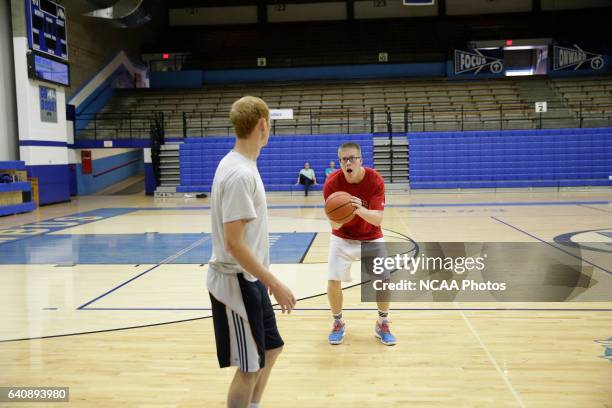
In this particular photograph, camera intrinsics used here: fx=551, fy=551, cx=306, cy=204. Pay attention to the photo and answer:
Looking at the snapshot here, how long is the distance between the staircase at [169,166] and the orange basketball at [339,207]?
15.1 meters

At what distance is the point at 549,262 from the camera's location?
6.26m

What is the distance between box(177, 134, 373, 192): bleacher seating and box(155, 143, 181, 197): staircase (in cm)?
43

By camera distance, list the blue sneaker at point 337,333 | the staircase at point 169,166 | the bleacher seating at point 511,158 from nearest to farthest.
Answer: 1. the blue sneaker at point 337,333
2. the bleacher seating at point 511,158
3. the staircase at point 169,166

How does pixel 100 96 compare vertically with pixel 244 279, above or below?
above

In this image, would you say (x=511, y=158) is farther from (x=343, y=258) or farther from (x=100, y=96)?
(x=100, y=96)

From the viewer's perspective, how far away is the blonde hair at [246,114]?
2.19 meters

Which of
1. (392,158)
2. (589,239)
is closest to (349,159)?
(589,239)

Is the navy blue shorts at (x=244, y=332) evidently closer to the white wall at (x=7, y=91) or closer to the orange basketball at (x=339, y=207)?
the orange basketball at (x=339, y=207)

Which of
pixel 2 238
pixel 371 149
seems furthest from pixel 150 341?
pixel 371 149

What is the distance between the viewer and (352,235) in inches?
156

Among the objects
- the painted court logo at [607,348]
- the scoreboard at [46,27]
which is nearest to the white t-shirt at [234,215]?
the painted court logo at [607,348]

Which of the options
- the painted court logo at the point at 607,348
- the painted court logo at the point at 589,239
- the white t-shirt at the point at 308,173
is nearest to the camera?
the painted court logo at the point at 607,348

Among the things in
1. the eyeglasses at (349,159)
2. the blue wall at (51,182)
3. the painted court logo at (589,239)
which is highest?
the eyeglasses at (349,159)

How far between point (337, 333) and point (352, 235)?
2.30ft
